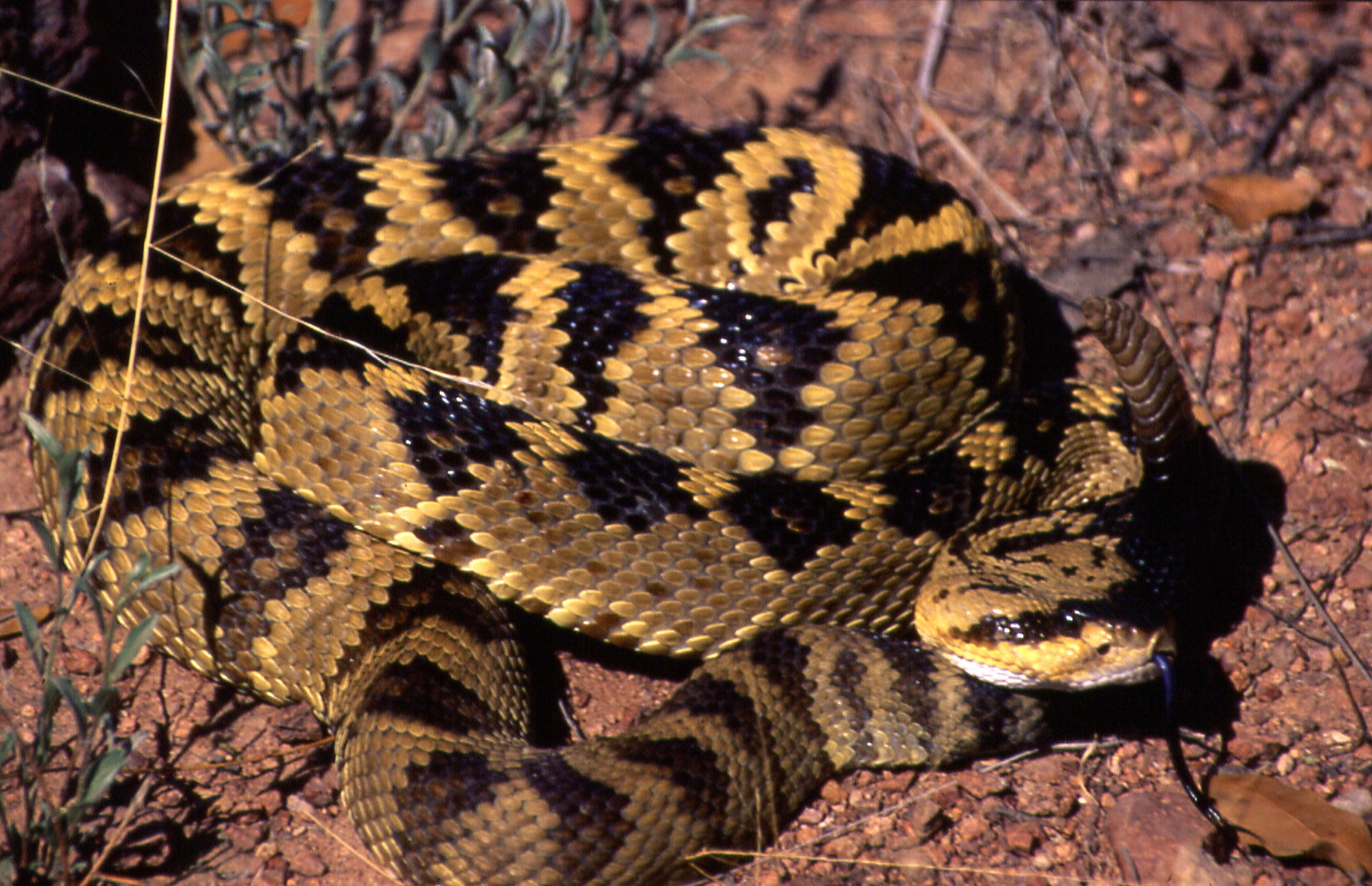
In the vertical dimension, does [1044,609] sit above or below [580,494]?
below

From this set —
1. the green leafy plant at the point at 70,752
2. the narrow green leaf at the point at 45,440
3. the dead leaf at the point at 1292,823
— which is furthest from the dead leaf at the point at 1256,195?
the narrow green leaf at the point at 45,440

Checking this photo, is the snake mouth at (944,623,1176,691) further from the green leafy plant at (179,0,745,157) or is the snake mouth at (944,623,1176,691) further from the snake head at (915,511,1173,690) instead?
the green leafy plant at (179,0,745,157)

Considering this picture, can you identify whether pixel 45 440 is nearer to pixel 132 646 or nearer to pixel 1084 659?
pixel 132 646

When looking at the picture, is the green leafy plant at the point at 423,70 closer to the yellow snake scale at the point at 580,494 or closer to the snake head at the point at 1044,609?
the yellow snake scale at the point at 580,494

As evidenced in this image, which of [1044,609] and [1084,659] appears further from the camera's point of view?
[1044,609]

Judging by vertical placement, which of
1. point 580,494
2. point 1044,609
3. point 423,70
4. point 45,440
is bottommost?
point 1044,609

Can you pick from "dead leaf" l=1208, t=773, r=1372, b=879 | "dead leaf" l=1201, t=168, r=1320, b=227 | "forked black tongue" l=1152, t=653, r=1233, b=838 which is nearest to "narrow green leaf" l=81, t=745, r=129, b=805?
"forked black tongue" l=1152, t=653, r=1233, b=838

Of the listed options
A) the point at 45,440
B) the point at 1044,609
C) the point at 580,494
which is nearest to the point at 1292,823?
the point at 1044,609
